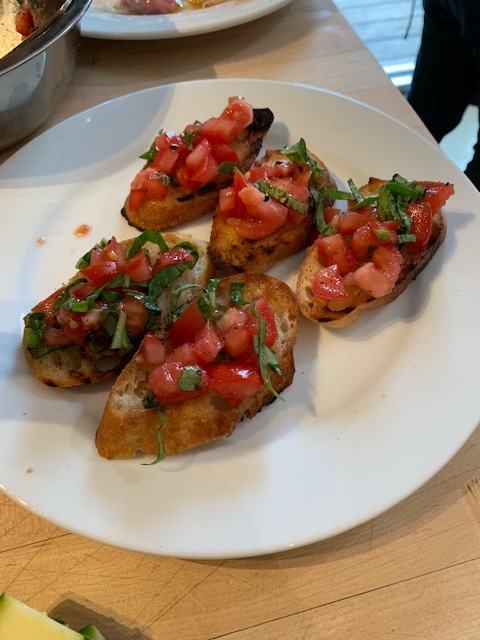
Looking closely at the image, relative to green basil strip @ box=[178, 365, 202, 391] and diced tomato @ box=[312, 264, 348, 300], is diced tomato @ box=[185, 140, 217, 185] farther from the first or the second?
green basil strip @ box=[178, 365, 202, 391]

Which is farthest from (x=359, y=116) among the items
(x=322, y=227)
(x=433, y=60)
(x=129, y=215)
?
(x=433, y=60)

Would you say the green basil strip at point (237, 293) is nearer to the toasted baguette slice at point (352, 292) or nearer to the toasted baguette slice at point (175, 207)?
the toasted baguette slice at point (352, 292)

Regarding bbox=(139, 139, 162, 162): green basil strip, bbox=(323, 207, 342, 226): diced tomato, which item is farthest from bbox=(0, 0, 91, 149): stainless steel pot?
bbox=(323, 207, 342, 226): diced tomato

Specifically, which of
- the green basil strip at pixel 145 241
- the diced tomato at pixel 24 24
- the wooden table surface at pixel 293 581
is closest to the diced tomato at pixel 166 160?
the green basil strip at pixel 145 241

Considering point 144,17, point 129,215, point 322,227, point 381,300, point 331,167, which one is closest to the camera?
point 381,300

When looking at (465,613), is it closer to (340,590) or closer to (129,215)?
(340,590)
